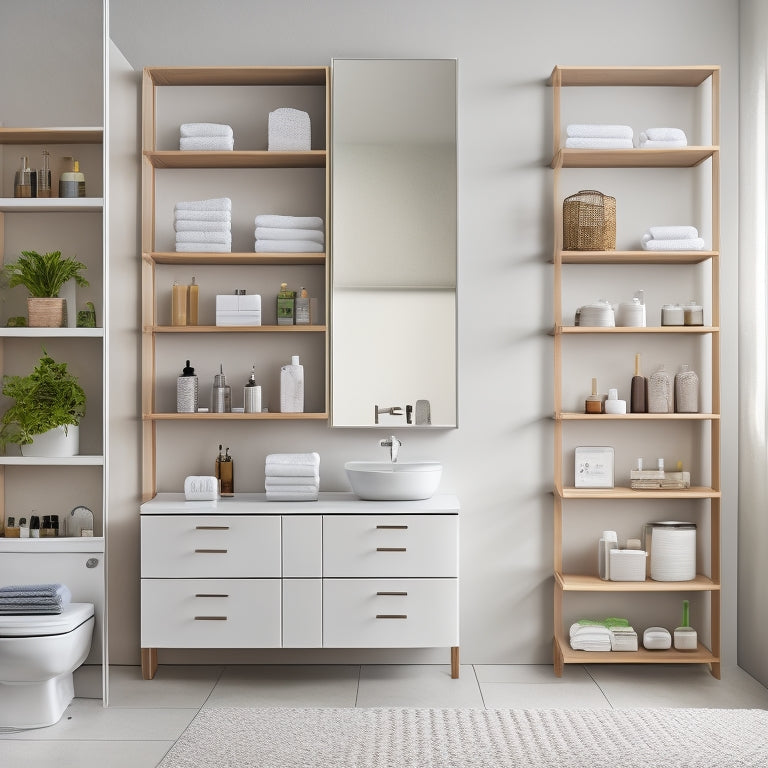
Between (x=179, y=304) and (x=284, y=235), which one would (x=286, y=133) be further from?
(x=179, y=304)

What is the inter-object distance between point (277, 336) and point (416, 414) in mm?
727

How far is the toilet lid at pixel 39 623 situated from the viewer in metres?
3.03

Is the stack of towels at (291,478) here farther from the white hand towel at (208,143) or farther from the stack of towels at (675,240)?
the stack of towels at (675,240)

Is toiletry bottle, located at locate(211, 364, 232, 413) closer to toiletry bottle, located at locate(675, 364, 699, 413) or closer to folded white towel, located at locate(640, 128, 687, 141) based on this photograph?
toiletry bottle, located at locate(675, 364, 699, 413)

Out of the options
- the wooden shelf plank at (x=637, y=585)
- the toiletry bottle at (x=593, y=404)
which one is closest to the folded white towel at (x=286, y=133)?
the toiletry bottle at (x=593, y=404)

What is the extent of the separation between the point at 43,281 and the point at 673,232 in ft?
8.67

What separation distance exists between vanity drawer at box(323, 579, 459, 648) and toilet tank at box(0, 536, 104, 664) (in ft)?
3.04

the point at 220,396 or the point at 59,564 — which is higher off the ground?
the point at 220,396

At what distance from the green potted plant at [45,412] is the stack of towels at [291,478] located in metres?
0.81

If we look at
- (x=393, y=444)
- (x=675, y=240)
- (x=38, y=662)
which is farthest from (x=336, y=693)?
→ (x=675, y=240)

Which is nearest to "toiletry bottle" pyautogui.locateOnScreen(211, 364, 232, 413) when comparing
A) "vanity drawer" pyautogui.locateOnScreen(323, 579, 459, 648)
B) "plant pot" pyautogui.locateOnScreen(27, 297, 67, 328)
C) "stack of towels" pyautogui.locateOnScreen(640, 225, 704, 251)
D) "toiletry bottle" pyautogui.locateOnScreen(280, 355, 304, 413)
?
"toiletry bottle" pyautogui.locateOnScreen(280, 355, 304, 413)

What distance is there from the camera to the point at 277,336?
3.85 metres

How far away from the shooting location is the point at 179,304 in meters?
3.75

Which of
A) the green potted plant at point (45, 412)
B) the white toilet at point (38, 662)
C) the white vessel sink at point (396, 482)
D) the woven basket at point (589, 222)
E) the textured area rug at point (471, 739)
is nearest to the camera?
the textured area rug at point (471, 739)
